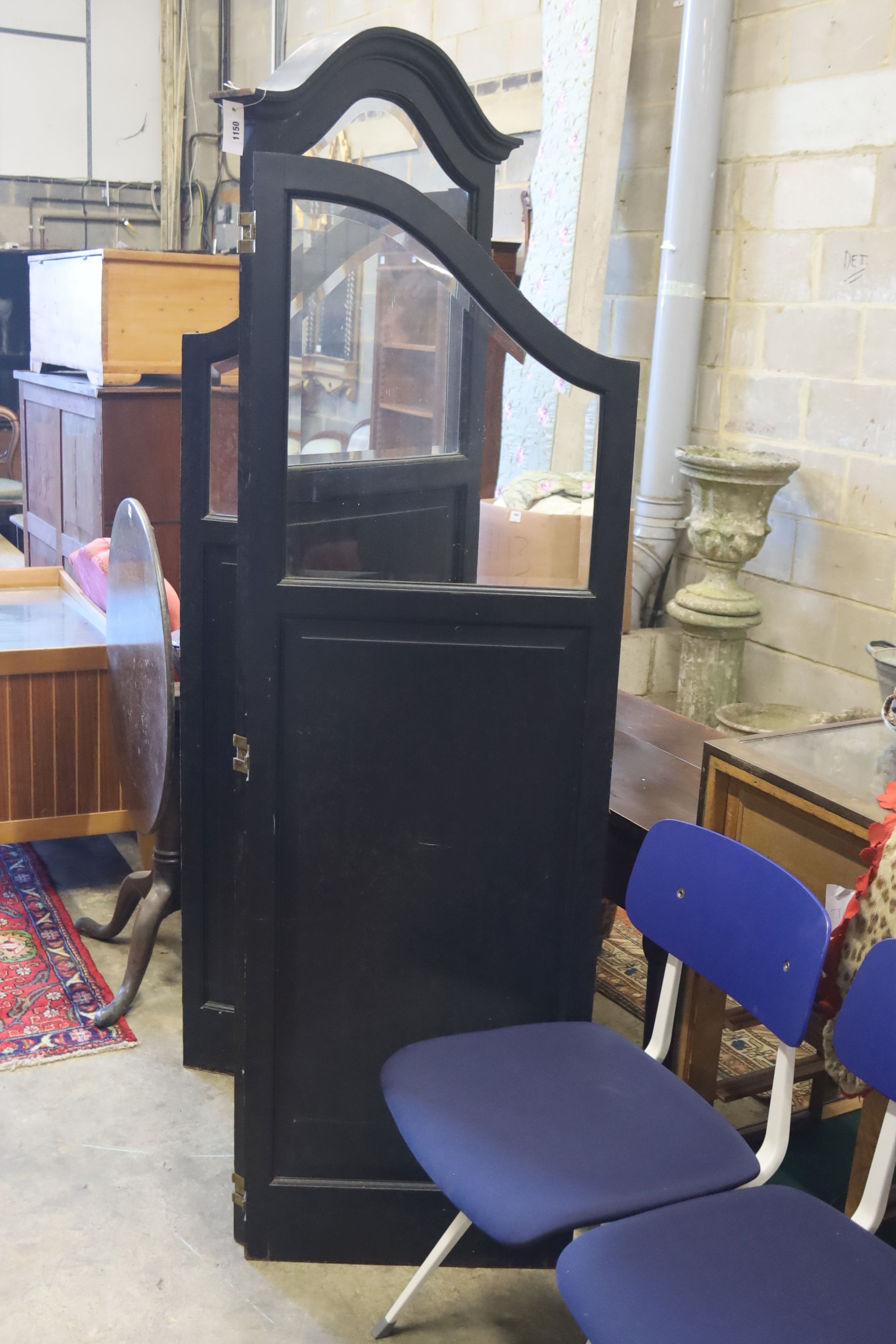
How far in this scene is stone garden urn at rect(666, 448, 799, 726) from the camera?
13.1 feet

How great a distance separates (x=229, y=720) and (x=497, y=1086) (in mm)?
1029

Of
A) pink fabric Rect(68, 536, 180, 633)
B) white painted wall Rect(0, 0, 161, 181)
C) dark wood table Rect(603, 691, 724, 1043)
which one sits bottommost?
dark wood table Rect(603, 691, 724, 1043)

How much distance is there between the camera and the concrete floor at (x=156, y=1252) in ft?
6.32

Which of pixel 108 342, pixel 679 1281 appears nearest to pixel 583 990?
pixel 679 1281

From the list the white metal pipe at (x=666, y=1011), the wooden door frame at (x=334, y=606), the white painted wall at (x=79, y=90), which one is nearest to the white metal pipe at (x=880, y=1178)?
the white metal pipe at (x=666, y=1011)

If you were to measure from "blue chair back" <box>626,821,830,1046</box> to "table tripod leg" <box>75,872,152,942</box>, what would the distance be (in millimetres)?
1358

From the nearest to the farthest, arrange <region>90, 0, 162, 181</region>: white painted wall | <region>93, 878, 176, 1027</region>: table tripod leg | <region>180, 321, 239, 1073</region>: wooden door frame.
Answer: <region>180, 321, 239, 1073</region>: wooden door frame < <region>93, 878, 176, 1027</region>: table tripod leg < <region>90, 0, 162, 181</region>: white painted wall

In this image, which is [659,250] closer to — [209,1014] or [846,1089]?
[209,1014]

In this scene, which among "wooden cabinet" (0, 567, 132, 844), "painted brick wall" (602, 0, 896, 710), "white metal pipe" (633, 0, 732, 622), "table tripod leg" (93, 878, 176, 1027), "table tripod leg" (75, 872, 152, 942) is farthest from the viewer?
"white metal pipe" (633, 0, 732, 622)

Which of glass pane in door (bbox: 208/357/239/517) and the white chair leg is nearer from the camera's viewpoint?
the white chair leg

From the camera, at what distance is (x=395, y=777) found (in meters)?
1.93

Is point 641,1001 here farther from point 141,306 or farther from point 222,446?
point 141,306

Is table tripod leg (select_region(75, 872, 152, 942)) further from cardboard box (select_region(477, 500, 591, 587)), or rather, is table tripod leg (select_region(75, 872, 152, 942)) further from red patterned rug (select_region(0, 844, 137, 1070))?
A: cardboard box (select_region(477, 500, 591, 587))

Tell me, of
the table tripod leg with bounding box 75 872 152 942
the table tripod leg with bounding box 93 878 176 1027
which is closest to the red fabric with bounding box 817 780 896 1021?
the table tripod leg with bounding box 93 878 176 1027
